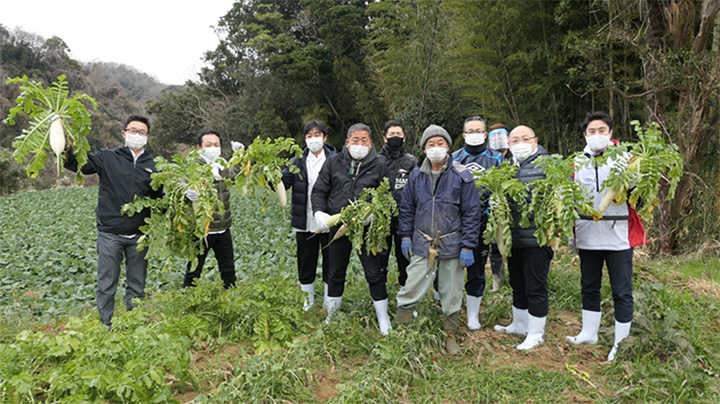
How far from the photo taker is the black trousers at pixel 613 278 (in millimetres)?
3391

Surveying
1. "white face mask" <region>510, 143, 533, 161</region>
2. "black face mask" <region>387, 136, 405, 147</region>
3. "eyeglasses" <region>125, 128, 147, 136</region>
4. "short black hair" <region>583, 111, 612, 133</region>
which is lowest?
"white face mask" <region>510, 143, 533, 161</region>

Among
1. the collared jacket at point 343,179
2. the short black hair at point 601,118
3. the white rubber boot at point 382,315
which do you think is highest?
the short black hair at point 601,118

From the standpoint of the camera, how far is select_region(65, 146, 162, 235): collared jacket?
3803 millimetres

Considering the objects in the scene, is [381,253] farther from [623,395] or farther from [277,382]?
[623,395]

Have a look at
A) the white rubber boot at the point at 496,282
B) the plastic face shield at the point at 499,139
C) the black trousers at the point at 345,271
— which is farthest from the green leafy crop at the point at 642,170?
the white rubber boot at the point at 496,282

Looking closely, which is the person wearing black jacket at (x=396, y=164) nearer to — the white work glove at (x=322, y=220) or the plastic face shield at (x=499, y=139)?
the white work glove at (x=322, y=220)

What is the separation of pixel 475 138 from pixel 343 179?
4.51 ft

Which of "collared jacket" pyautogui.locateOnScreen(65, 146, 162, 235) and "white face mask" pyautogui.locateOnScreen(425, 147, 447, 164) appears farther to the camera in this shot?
"collared jacket" pyautogui.locateOnScreen(65, 146, 162, 235)

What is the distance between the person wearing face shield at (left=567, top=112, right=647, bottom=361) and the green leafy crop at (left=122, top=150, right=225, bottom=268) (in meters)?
2.95

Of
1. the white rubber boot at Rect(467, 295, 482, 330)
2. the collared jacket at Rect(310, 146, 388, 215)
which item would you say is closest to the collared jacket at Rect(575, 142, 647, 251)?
the white rubber boot at Rect(467, 295, 482, 330)

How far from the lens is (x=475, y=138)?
13.8ft

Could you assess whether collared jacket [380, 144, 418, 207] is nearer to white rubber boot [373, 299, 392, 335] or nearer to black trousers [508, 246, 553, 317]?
white rubber boot [373, 299, 392, 335]

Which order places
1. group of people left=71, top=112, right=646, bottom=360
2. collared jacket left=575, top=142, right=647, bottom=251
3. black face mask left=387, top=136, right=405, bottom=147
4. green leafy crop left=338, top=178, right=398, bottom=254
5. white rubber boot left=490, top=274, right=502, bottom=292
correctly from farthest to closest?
white rubber boot left=490, top=274, right=502, bottom=292
black face mask left=387, top=136, right=405, bottom=147
green leafy crop left=338, top=178, right=398, bottom=254
group of people left=71, top=112, right=646, bottom=360
collared jacket left=575, top=142, right=647, bottom=251

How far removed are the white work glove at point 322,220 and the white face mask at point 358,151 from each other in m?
0.60
